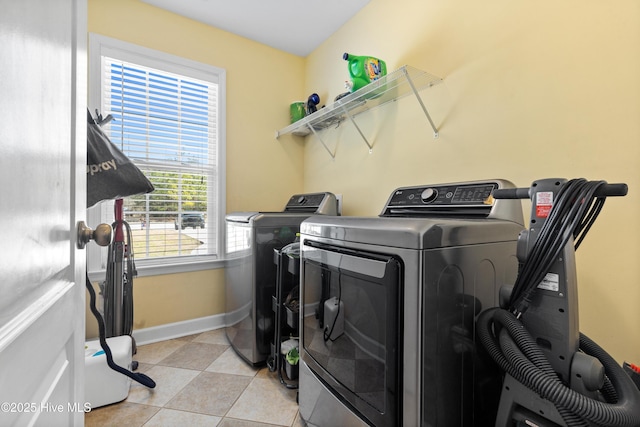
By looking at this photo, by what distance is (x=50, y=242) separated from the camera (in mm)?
A: 524

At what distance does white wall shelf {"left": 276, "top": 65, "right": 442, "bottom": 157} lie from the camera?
5.29ft

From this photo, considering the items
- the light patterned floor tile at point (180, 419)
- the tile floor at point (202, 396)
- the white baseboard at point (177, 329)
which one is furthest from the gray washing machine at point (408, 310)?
the white baseboard at point (177, 329)

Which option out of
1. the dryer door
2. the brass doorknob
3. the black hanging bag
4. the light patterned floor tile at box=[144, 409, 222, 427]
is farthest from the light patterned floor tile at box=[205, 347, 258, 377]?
the brass doorknob

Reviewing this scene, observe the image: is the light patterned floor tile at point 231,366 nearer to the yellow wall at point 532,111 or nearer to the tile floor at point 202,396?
the tile floor at point 202,396

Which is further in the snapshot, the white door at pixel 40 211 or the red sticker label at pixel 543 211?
the red sticker label at pixel 543 211

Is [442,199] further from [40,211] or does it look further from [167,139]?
[167,139]

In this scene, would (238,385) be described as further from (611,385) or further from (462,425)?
(611,385)

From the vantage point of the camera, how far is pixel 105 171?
4.85 ft

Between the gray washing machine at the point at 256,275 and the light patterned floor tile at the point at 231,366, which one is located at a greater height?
the gray washing machine at the point at 256,275

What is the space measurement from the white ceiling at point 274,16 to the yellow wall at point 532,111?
316mm

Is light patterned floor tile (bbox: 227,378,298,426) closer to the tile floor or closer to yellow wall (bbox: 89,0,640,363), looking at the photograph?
the tile floor

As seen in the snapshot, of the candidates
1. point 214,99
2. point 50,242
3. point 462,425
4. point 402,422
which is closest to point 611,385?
point 462,425

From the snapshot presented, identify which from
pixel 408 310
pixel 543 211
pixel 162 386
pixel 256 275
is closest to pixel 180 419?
pixel 162 386

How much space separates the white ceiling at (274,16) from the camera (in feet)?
7.16
